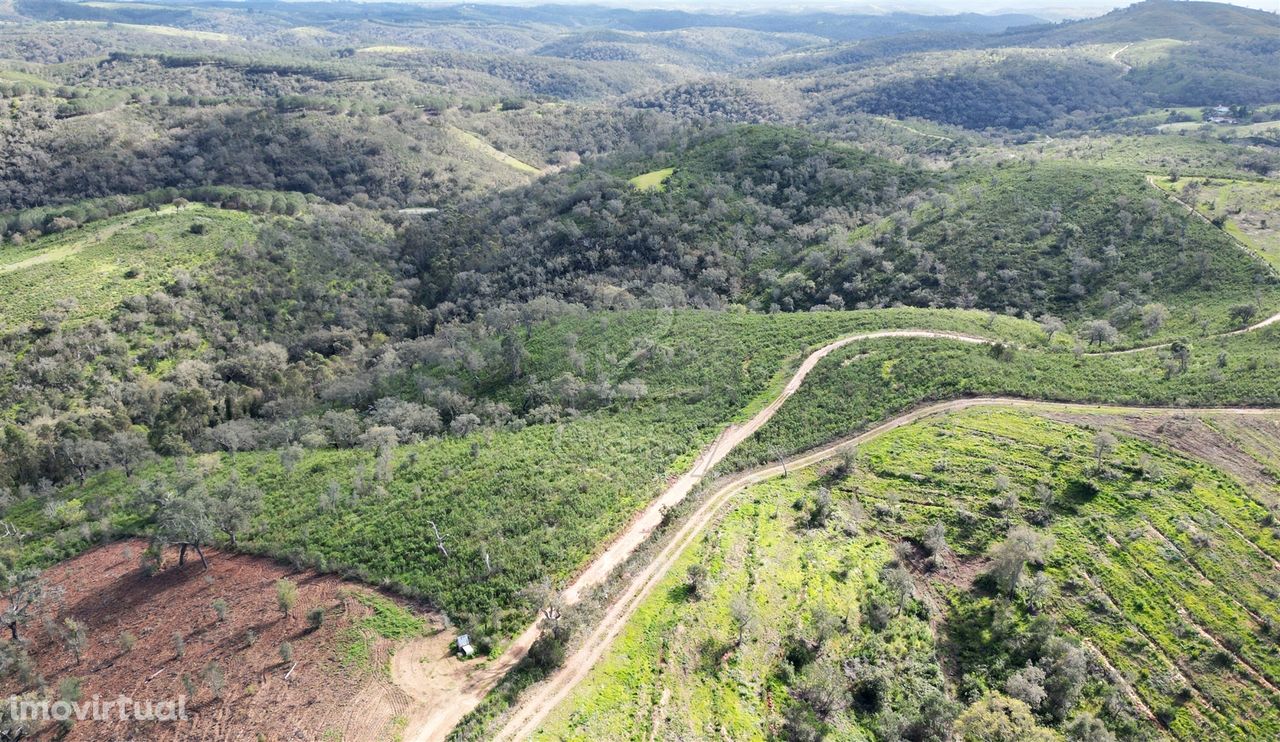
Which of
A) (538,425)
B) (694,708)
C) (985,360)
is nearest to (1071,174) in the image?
(985,360)

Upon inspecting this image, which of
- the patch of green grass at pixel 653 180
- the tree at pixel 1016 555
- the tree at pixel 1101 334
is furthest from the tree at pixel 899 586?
the patch of green grass at pixel 653 180

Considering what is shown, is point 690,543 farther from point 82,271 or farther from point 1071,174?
point 82,271

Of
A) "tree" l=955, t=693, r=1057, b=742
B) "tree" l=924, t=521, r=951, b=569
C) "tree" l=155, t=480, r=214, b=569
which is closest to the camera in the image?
"tree" l=955, t=693, r=1057, b=742

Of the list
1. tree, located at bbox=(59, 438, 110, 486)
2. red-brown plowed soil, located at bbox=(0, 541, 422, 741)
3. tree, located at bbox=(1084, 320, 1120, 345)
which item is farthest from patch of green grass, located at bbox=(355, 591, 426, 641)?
tree, located at bbox=(1084, 320, 1120, 345)

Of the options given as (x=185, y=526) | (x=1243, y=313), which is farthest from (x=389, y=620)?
(x=1243, y=313)

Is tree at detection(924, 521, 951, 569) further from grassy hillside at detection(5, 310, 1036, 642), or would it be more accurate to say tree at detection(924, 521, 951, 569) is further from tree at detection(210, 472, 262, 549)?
tree at detection(210, 472, 262, 549)
